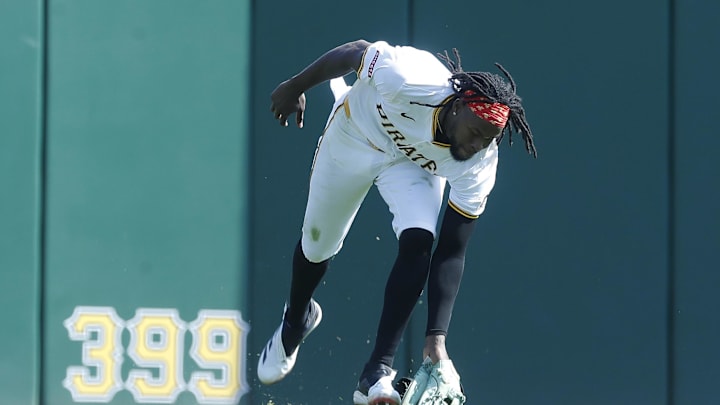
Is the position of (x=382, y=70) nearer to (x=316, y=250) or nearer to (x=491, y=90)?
(x=491, y=90)

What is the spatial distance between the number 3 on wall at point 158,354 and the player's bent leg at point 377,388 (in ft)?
5.66

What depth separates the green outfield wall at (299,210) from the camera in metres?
6.27

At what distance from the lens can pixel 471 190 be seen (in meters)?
4.83

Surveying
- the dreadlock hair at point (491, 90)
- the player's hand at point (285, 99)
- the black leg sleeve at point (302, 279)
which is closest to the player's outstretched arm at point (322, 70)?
the player's hand at point (285, 99)

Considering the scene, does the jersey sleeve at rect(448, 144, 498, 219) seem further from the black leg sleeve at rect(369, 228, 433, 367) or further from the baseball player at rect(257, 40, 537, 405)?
the black leg sleeve at rect(369, 228, 433, 367)

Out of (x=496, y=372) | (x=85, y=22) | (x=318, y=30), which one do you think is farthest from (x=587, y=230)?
(x=85, y=22)

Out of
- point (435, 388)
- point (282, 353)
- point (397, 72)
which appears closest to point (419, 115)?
point (397, 72)

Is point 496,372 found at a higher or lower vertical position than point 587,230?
lower

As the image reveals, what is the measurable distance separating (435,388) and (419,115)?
3.28 feet

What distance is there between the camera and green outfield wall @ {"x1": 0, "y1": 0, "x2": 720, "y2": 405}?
20.6 ft

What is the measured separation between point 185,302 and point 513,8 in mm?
2210

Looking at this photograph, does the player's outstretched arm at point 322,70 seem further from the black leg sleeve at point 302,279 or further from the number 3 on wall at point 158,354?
the number 3 on wall at point 158,354

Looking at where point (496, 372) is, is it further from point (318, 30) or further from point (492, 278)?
point (318, 30)

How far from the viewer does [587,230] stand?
259 inches
